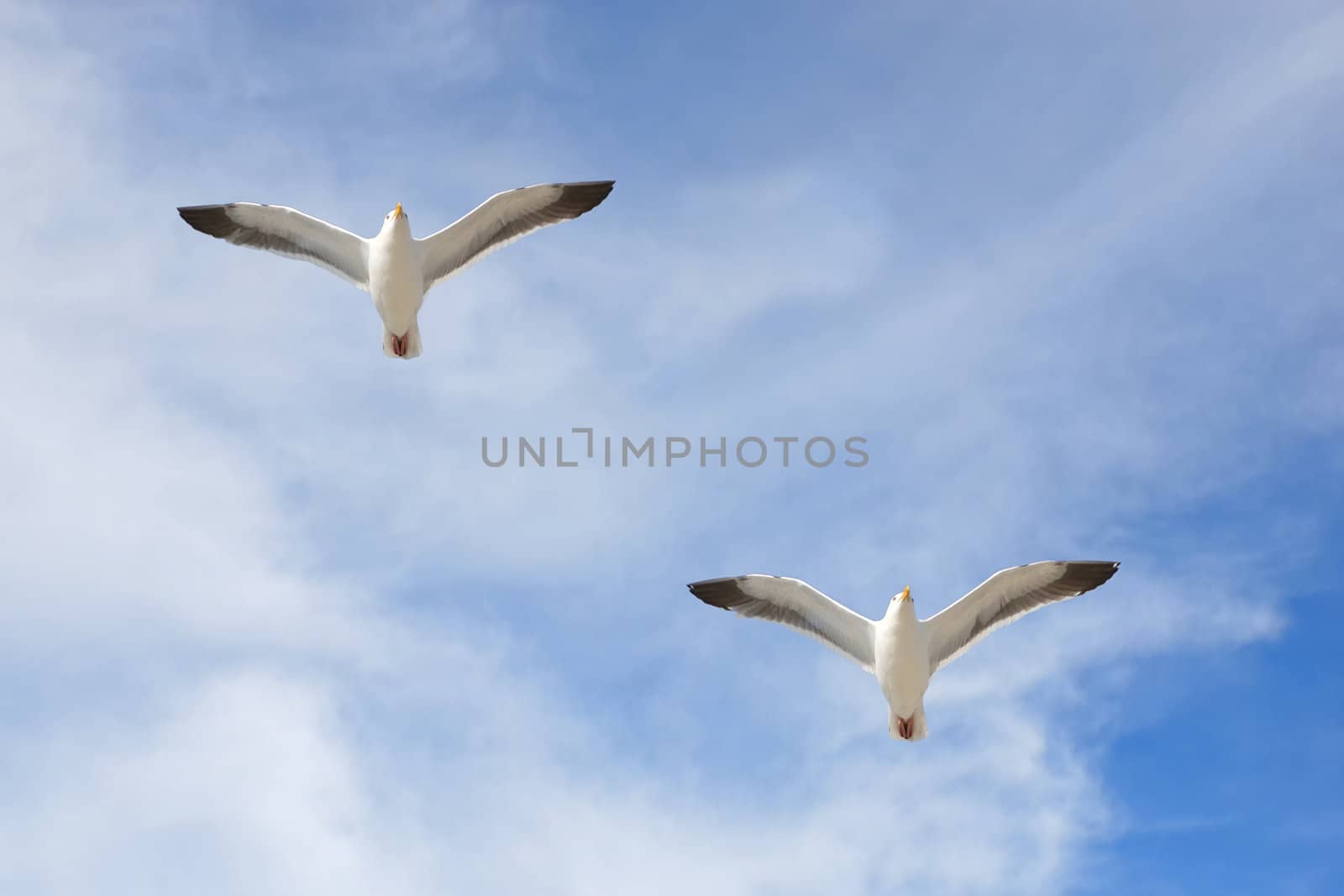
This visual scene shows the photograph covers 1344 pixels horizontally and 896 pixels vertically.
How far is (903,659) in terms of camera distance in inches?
714

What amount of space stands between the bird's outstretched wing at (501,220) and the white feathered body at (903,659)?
23.3ft

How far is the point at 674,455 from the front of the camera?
19.7 meters

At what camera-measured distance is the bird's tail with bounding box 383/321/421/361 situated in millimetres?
19484

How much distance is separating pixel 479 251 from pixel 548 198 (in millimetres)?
1277

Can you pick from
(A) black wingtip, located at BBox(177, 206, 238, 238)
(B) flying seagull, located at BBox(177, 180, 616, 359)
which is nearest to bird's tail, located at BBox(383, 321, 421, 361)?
(B) flying seagull, located at BBox(177, 180, 616, 359)

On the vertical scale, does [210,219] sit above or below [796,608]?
above

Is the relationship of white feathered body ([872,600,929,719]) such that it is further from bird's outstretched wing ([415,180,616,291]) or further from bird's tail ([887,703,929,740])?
bird's outstretched wing ([415,180,616,291])

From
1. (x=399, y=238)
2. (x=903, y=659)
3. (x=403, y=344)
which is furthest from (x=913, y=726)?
(x=399, y=238)

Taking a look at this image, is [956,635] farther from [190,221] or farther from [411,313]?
[190,221]

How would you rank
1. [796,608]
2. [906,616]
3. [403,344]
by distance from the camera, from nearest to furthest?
1. [906,616]
2. [796,608]
3. [403,344]

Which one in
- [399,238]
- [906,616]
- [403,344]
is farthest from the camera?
[403,344]

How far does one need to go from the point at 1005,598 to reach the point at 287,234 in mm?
11291

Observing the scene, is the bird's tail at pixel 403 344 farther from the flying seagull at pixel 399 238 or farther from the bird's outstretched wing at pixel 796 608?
the bird's outstretched wing at pixel 796 608

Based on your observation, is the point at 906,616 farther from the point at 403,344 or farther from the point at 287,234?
the point at 287,234
